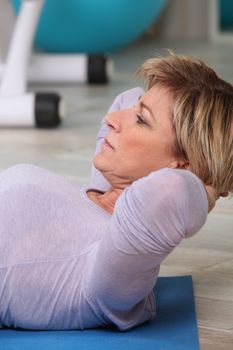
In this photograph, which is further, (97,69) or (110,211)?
(97,69)

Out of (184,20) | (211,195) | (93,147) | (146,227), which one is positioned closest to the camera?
(146,227)

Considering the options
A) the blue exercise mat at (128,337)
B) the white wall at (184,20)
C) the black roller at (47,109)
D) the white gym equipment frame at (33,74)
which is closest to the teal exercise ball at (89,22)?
the white gym equipment frame at (33,74)

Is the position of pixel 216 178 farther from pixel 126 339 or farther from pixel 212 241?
pixel 212 241

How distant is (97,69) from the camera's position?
369 centimetres

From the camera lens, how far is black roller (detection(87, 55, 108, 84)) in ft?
11.9

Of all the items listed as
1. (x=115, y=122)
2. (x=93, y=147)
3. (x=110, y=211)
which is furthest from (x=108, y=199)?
(x=93, y=147)

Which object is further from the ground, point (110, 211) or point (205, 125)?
point (205, 125)

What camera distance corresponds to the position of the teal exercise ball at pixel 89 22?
3.98 m

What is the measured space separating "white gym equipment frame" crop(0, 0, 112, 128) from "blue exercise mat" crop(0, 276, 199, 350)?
1558 millimetres

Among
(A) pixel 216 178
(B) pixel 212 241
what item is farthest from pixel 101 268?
(B) pixel 212 241

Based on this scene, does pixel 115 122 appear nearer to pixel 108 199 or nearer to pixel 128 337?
pixel 108 199

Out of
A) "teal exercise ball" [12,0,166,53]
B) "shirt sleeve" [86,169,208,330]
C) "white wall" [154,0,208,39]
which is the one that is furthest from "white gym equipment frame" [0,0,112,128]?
"shirt sleeve" [86,169,208,330]

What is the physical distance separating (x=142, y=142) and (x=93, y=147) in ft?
4.50

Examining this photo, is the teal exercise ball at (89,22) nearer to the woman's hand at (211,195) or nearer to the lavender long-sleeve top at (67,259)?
the lavender long-sleeve top at (67,259)
